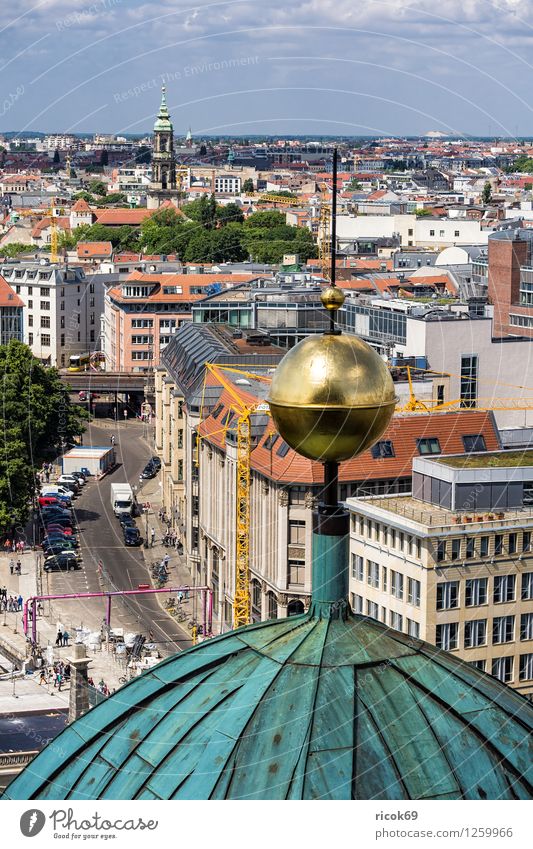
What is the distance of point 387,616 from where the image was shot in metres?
33.5

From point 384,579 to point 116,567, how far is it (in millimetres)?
14209

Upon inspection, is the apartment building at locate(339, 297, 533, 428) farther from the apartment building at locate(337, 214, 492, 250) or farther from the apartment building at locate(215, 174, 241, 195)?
the apartment building at locate(215, 174, 241, 195)

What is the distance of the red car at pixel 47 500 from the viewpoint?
53.2 m

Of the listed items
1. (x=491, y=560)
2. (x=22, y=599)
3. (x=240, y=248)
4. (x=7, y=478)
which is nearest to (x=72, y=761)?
(x=491, y=560)

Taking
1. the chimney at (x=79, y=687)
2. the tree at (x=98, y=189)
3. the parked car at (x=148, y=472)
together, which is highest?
the tree at (x=98, y=189)

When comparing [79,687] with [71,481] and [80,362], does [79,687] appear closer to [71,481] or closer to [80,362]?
[71,481]

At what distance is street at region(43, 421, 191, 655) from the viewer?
4075 centimetres

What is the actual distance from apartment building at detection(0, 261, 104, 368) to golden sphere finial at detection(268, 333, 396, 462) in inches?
3029

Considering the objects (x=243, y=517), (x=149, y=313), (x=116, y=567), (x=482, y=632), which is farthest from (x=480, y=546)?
(x=149, y=313)

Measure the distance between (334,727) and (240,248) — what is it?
110 metres

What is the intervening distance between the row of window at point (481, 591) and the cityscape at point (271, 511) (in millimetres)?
54

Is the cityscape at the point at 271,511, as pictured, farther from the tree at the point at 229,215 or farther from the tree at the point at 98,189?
the tree at the point at 98,189

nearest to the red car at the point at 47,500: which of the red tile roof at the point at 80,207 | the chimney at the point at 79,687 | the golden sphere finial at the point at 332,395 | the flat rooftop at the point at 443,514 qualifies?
the flat rooftop at the point at 443,514

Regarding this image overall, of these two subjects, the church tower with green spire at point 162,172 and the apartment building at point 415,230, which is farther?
the church tower with green spire at point 162,172
